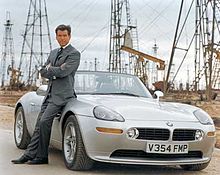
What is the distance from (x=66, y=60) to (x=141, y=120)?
131 centimetres

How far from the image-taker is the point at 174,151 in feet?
18.4

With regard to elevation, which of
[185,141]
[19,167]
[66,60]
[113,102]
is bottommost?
[19,167]

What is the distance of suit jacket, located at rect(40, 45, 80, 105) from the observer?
6148 mm

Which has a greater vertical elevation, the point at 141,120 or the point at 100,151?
the point at 141,120

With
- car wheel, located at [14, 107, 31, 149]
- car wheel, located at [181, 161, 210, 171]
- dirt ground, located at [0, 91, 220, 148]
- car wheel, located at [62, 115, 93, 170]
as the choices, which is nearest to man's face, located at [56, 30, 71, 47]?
car wheel, located at [62, 115, 93, 170]

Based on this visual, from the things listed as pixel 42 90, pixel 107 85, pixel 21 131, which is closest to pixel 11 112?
pixel 21 131

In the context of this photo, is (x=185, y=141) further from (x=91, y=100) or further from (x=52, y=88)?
(x=52, y=88)

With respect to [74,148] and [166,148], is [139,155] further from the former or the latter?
[74,148]

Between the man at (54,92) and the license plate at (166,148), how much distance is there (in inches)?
51.9

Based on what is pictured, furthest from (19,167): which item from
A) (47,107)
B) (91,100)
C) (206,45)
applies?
(206,45)

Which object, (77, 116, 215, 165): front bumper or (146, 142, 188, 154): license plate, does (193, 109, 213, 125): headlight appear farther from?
(146, 142, 188, 154): license plate

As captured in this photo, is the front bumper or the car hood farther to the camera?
the car hood

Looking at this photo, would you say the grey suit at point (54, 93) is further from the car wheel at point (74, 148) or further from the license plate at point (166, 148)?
the license plate at point (166, 148)

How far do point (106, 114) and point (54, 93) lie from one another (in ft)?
2.99
